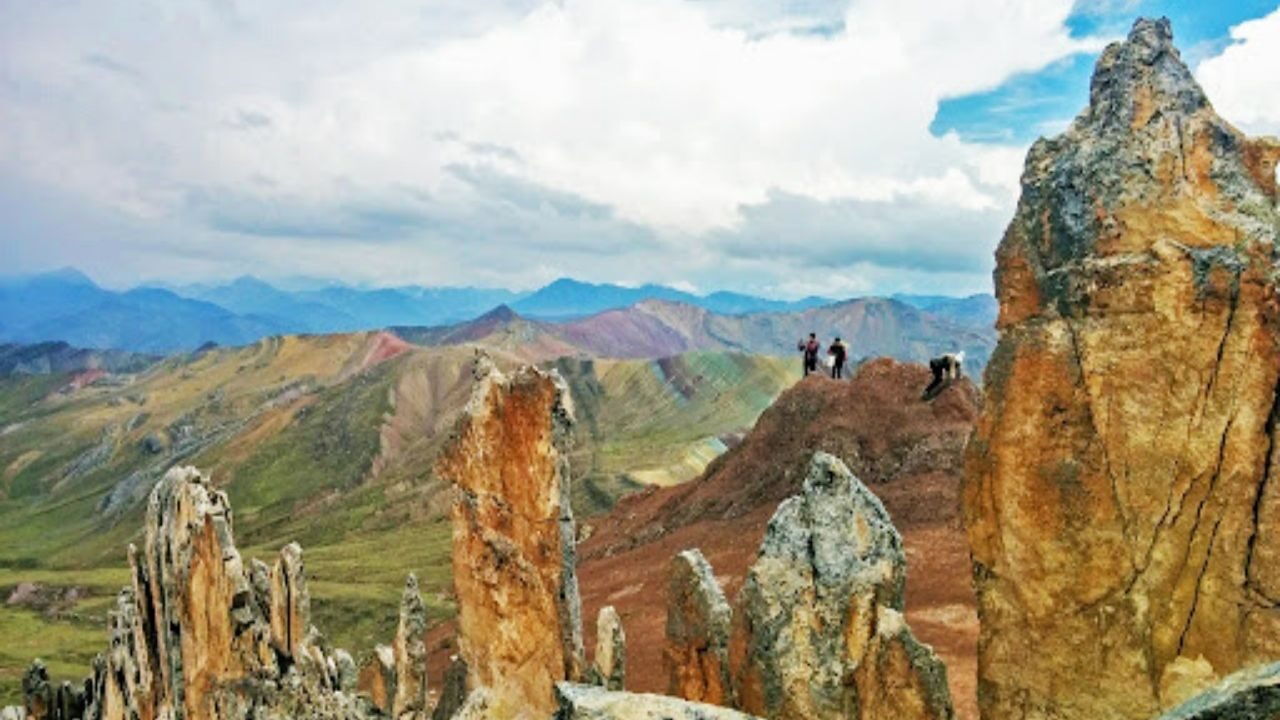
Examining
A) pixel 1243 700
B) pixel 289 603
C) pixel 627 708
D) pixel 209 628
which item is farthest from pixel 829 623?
pixel 289 603

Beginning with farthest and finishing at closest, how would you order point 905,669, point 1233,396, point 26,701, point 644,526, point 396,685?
point 644,526, point 396,685, point 26,701, point 905,669, point 1233,396

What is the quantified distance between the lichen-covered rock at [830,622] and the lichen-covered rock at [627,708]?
20.1ft

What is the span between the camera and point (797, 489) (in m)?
56.3

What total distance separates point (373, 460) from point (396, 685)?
17391 centimetres

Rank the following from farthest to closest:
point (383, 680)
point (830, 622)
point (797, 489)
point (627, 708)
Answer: point (797, 489) < point (383, 680) < point (830, 622) < point (627, 708)

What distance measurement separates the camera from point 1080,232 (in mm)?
16797

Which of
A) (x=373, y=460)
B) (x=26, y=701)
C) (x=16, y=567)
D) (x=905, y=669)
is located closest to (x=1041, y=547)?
(x=905, y=669)

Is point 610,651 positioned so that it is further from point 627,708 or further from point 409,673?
point 627,708

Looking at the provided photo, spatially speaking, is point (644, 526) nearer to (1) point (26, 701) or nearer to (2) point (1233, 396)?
(1) point (26, 701)

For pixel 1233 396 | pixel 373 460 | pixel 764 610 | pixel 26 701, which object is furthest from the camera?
pixel 373 460

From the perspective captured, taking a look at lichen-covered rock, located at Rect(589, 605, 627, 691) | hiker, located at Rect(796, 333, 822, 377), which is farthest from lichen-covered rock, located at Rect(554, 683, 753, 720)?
hiker, located at Rect(796, 333, 822, 377)

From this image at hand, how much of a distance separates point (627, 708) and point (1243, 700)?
6.36 m

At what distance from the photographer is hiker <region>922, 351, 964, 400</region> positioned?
5803 cm

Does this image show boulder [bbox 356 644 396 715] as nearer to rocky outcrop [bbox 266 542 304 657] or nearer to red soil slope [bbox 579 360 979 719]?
red soil slope [bbox 579 360 979 719]
